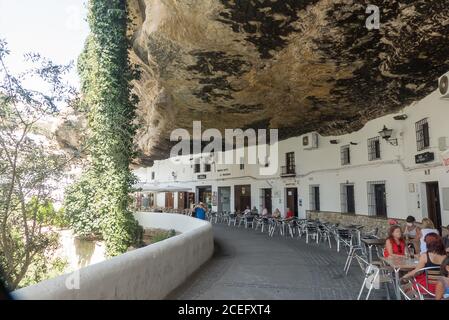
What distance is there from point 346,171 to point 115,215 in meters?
9.74

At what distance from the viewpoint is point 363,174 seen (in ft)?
44.9

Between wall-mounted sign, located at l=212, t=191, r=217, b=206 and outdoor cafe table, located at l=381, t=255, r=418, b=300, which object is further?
wall-mounted sign, located at l=212, t=191, r=217, b=206

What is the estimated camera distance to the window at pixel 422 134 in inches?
394

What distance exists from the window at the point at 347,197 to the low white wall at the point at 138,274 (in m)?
8.32

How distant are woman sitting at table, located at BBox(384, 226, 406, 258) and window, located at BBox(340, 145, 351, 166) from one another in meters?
8.87

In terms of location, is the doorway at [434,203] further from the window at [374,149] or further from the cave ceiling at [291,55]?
the window at [374,149]

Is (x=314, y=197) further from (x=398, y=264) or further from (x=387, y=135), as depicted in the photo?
(x=398, y=264)

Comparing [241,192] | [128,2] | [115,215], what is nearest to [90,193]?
[115,215]

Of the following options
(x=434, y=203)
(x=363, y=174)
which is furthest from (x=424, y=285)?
(x=363, y=174)

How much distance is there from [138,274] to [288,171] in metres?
15.0

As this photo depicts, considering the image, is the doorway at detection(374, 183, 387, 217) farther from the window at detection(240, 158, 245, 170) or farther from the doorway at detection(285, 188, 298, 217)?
the window at detection(240, 158, 245, 170)

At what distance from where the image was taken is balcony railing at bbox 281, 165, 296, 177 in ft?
61.2

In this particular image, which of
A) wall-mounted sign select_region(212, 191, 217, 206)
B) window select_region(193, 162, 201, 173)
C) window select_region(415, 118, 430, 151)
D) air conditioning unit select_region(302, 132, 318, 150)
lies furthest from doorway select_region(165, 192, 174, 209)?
window select_region(415, 118, 430, 151)

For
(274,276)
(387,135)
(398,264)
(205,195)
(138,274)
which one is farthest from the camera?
(205,195)
